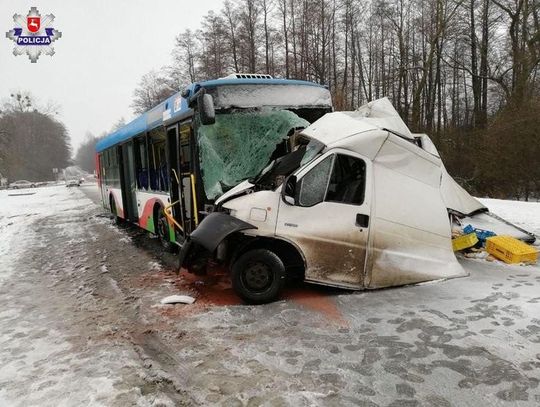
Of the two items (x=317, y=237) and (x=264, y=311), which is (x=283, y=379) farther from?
(x=317, y=237)

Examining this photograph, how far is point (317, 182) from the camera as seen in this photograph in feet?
17.5

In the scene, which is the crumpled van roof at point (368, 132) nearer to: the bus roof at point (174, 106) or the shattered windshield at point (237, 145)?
the shattered windshield at point (237, 145)

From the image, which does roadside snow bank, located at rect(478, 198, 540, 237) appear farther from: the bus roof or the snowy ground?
the bus roof

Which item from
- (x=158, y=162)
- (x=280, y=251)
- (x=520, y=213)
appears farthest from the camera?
(x=520, y=213)

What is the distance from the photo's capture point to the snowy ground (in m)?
3.39

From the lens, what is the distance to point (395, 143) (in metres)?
5.54

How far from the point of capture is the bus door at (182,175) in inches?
267

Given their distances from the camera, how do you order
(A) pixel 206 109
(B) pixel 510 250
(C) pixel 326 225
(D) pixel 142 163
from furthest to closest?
(D) pixel 142 163
(B) pixel 510 250
(A) pixel 206 109
(C) pixel 326 225

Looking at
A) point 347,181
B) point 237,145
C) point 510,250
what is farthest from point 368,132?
point 510,250

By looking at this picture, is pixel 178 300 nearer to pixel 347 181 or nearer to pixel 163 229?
pixel 347 181

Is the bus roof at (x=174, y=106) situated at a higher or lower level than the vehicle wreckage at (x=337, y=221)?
higher

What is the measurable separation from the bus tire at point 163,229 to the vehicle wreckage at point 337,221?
3.23 m

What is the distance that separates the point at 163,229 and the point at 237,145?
11.4 feet

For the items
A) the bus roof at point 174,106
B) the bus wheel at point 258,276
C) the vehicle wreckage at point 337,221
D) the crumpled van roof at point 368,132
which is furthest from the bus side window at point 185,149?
the bus wheel at point 258,276
